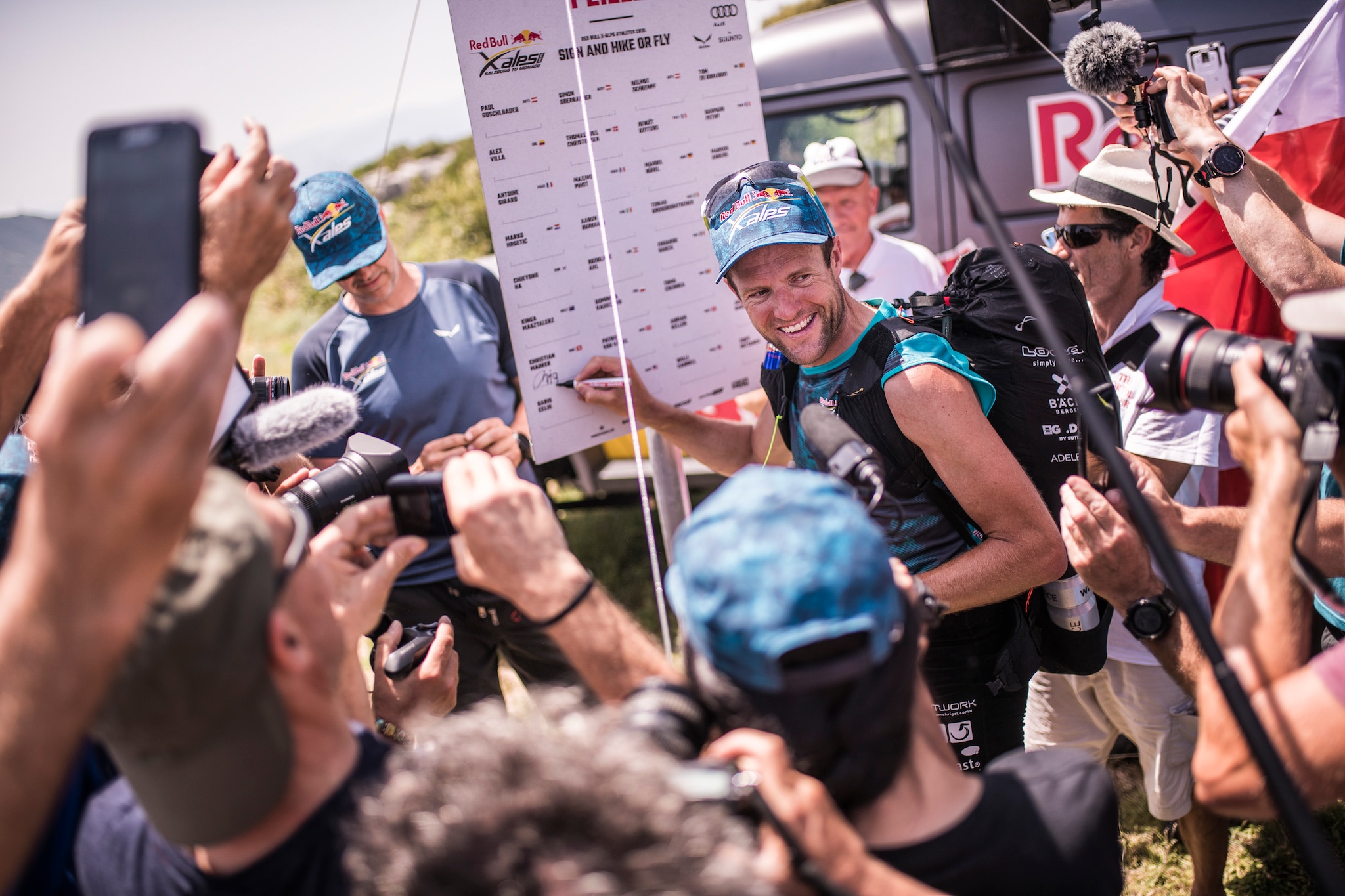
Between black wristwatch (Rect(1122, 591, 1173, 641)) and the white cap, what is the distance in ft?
9.66

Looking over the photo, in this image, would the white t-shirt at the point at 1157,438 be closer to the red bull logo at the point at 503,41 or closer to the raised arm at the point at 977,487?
the raised arm at the point at 977,487

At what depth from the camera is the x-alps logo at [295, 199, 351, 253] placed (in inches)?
124

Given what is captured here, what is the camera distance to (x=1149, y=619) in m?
1.78

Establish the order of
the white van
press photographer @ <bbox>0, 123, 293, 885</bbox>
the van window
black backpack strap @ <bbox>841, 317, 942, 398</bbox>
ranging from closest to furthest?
press photographer @ <bbox>0, 123, 293, 885</bbox> → black backpack strap @ <bbox>841, 317, 942, 398</bbox> → the white van → the van window

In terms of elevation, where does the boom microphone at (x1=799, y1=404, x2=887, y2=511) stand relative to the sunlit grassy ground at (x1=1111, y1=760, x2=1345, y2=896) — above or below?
above

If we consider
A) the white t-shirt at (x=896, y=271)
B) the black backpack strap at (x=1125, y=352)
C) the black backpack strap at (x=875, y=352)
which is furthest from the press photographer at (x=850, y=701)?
the white t-shirt at (x=896, y=271)

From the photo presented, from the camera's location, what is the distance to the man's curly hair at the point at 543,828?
0.91m

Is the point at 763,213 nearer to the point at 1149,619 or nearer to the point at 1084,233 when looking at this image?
the point at 1084,233

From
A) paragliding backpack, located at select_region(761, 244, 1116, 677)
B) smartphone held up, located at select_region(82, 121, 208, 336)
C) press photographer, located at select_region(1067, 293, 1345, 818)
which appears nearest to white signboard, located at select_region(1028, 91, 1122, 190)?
paragliding backpack, located at select_region(761, 244, 1116, 677)

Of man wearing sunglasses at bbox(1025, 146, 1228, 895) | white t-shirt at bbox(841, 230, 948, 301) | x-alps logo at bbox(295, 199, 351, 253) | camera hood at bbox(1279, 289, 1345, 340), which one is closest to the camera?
camera hood at bbox(1279, 289, 1345, 340)

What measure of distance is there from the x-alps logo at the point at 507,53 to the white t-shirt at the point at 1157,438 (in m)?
2.01

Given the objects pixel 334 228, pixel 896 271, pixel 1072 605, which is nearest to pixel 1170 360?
pixel 1072 605

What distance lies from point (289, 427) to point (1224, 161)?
8.72 ft

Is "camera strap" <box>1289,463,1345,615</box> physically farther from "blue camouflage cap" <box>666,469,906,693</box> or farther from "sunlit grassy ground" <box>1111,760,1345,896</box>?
"sunlit grassy ground" <box>1111,760,1345,896</box>
